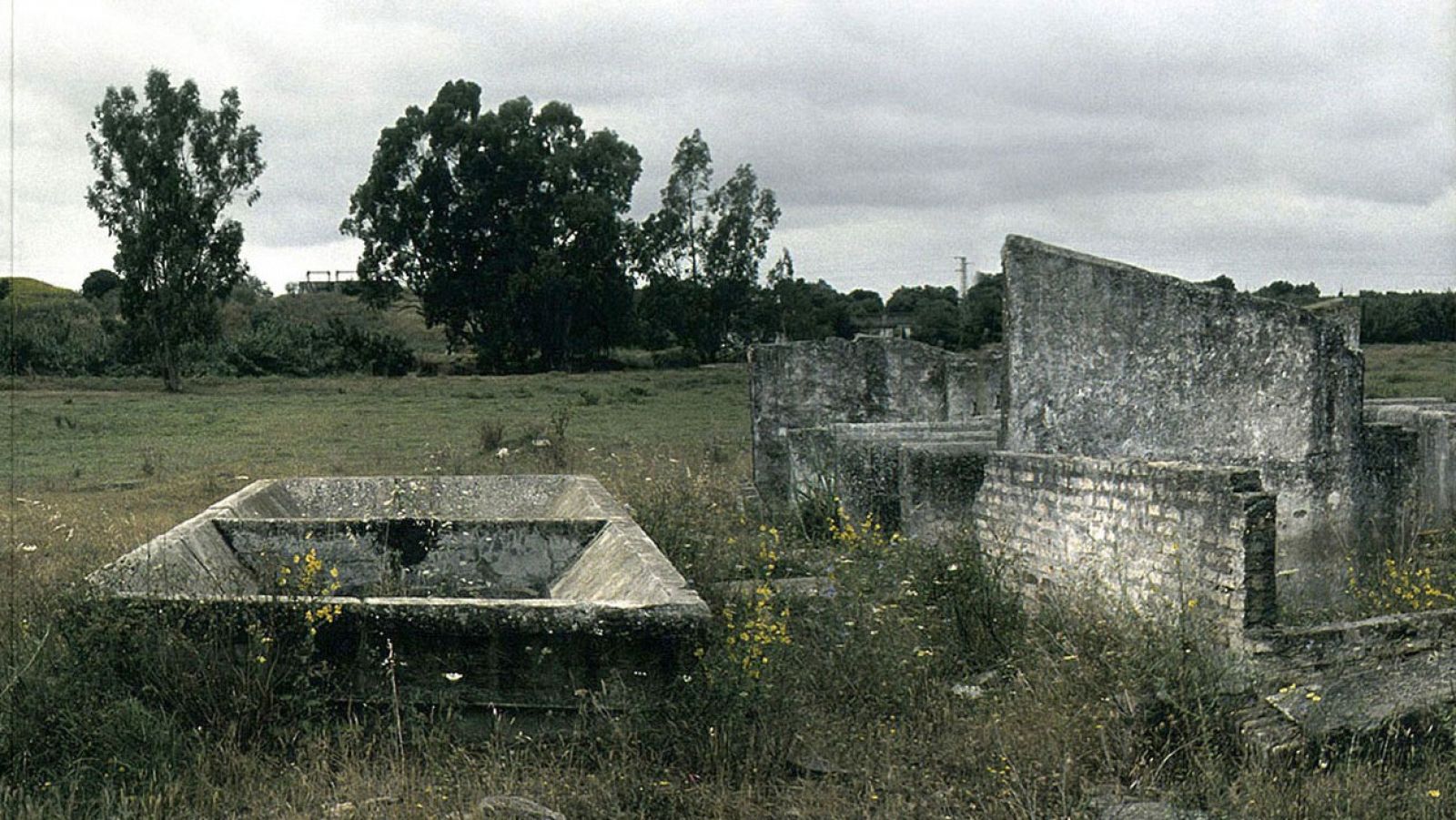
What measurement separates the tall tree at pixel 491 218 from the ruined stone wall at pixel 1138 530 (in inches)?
1216

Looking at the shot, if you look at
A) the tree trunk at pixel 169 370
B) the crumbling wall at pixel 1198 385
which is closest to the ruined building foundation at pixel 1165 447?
the crumbling wall at pixel 1198 385

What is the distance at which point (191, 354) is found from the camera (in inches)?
1473

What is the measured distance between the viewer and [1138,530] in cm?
617

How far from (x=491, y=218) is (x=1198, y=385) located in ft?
110

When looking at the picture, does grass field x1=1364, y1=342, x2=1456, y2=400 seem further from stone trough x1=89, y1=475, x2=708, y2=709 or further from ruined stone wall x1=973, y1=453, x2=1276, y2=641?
stone trough x1=89, y1=475, x2=708, y2=709

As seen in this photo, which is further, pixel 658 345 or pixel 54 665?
pixel 658 345

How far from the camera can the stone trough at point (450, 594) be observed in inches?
199

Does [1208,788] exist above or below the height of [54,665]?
below

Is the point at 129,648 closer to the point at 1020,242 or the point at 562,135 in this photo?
the point at 1020,242

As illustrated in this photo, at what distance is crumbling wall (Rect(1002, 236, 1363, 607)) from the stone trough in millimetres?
2900

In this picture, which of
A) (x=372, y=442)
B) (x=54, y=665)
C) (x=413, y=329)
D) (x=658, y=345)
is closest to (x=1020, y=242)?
(x=54, y=665)

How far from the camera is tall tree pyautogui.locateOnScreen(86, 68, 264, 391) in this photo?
35.5 meters

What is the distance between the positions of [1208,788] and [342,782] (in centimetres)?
320

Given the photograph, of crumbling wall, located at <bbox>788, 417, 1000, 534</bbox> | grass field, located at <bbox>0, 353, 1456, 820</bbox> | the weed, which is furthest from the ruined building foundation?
the weed
